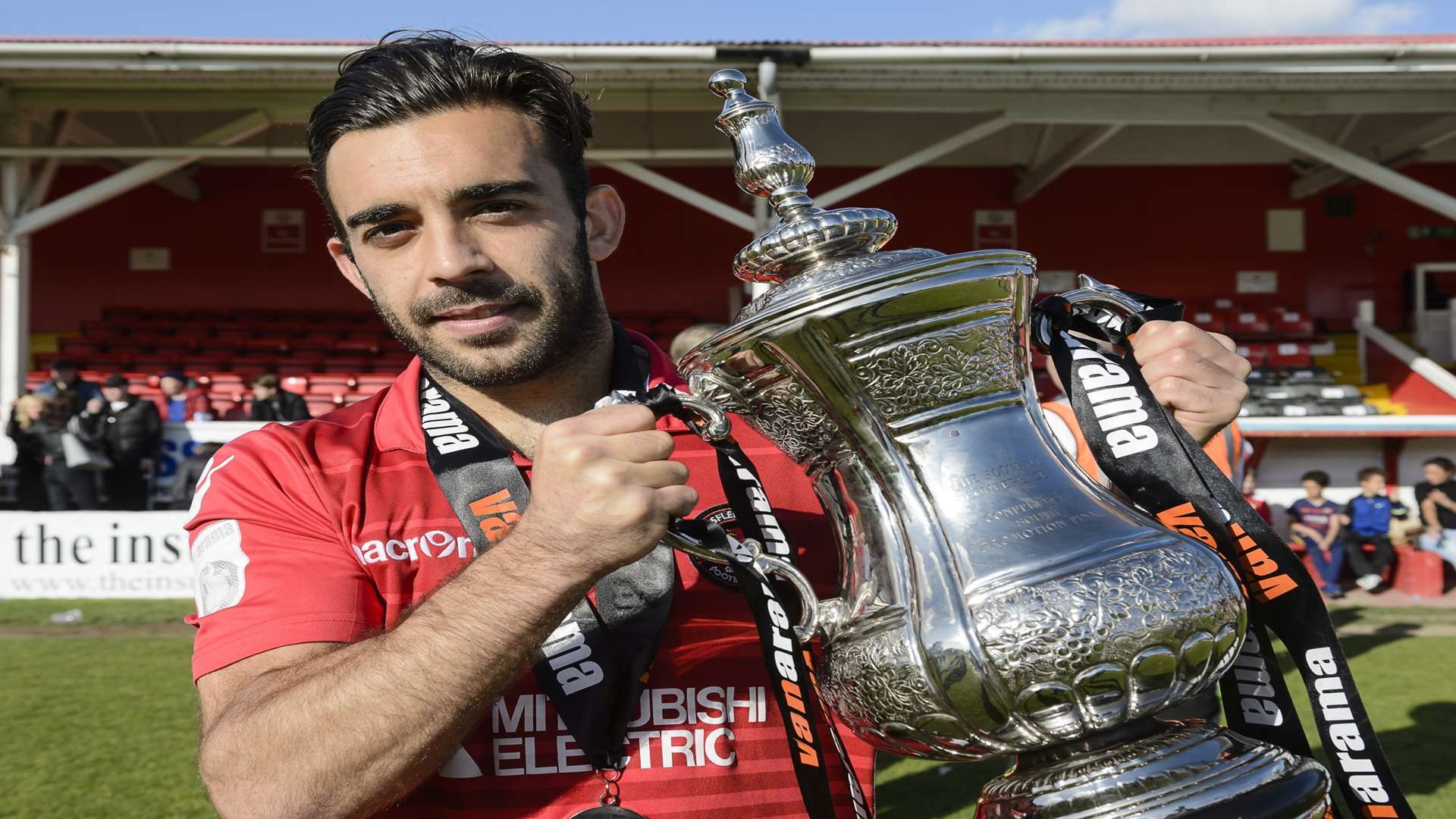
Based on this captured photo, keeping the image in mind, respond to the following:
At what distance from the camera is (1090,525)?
39.1 inches

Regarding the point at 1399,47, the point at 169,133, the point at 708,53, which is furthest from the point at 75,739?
the point at 169,133

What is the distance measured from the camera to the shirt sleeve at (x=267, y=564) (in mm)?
1217

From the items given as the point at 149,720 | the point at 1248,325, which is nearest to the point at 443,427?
the point at 149,720

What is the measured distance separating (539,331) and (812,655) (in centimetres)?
52

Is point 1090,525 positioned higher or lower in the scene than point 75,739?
higher

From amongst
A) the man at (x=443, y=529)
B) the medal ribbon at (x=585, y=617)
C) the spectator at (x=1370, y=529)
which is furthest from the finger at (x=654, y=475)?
the spectator at (x=1370, y=529)

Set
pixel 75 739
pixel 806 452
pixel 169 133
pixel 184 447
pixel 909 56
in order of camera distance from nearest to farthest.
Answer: pixel 806 452, pixel 75 739, pixel 909 56, pixel 184 447, pixel 169 133

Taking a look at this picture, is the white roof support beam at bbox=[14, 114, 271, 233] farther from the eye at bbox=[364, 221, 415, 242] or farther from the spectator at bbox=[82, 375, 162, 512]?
→ the eye at bbox=[364, 221, 415, 242]

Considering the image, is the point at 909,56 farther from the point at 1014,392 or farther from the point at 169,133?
the point at 169,133

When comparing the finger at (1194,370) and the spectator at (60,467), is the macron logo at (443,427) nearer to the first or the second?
the finger at (1194,370)

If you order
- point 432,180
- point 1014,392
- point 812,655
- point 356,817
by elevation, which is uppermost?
point 432,180

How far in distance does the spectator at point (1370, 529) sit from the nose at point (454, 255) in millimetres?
8731

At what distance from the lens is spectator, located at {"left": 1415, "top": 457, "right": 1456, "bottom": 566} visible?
329 inches

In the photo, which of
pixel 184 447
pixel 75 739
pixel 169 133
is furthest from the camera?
pixel 169 133
